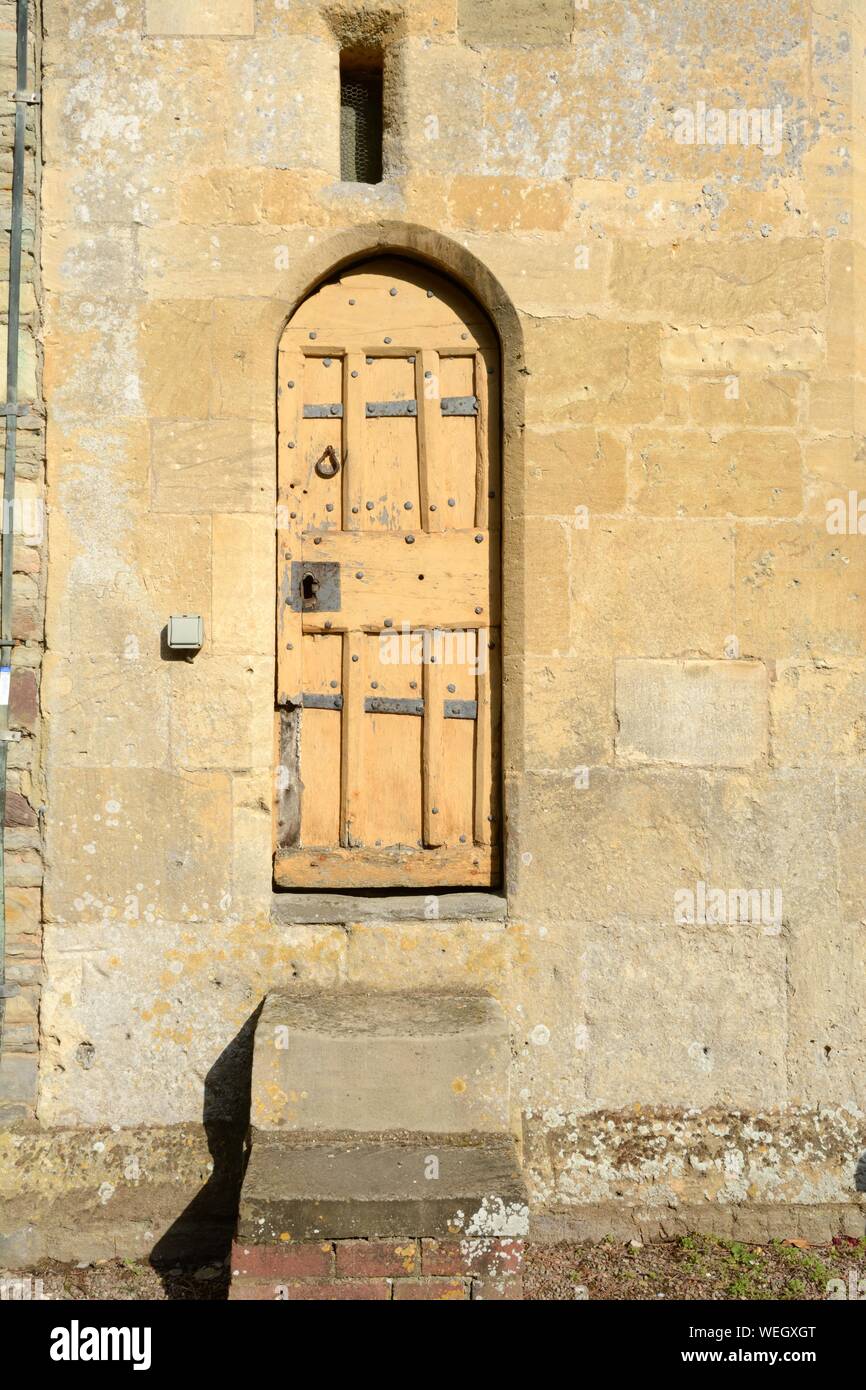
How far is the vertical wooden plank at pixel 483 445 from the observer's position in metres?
4.34

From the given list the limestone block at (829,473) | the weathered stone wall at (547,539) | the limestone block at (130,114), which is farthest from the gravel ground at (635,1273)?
the limestone block at (130,114)

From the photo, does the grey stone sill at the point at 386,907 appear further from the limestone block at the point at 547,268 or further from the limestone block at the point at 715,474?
the limestone block at the point at 547,268

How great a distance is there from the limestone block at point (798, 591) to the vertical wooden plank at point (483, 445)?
2.97 feet

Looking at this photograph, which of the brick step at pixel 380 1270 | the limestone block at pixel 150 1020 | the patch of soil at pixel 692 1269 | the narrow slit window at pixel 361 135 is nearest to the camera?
the brick step at pixel 380 1270

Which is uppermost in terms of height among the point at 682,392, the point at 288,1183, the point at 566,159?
the point at 566,159

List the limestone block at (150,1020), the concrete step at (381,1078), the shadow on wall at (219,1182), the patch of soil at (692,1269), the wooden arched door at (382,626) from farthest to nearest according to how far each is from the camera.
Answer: the wooden arched door at (382,626) < the limestone block at (150,1020) < the shadow on wall at (219,1182) < the patch of soil at (692,1269) < the concrete step at (381,1078)

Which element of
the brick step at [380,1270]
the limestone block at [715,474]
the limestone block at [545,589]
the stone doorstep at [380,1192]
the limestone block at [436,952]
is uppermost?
the limestone block at [715,474]

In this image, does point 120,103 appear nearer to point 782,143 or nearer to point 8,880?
point 782,143

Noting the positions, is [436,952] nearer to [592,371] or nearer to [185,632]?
[185,632]

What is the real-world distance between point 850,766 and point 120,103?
342 cm

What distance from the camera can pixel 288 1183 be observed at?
3449 millimetres

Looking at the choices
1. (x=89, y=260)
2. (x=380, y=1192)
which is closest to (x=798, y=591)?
(x=380, y=1192)

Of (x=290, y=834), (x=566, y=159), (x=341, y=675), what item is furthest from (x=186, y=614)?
(x=566, y=159)

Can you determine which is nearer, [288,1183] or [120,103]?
[288,1183]
